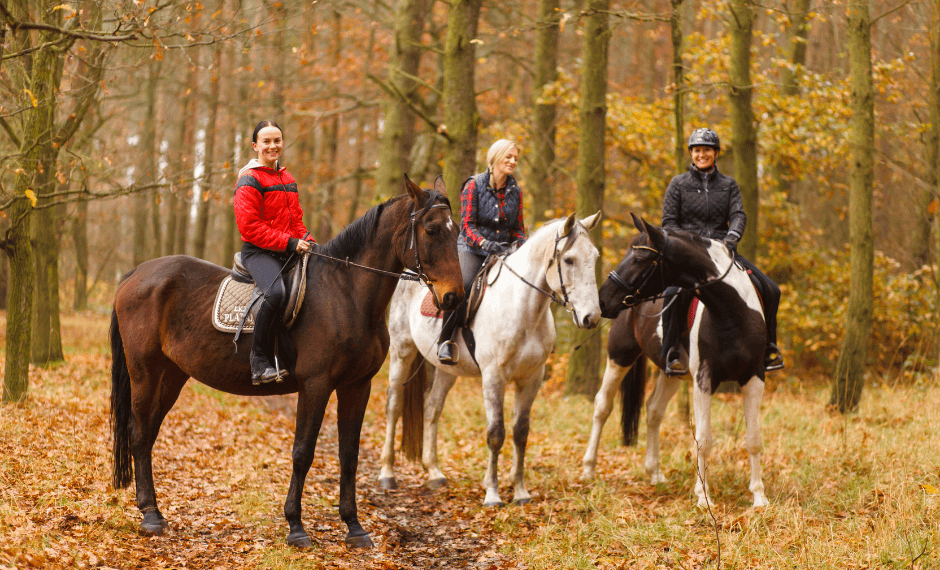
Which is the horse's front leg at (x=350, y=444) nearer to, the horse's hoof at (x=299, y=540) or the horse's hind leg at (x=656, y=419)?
the horse's hoof at (x=299, y=540)

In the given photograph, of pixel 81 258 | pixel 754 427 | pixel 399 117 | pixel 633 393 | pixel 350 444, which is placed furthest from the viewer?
pixel 81 258

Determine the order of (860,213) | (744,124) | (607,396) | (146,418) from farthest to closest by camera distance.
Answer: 1. (744,124)
2. (860,213)
3. (607,396)
4. (146,418)

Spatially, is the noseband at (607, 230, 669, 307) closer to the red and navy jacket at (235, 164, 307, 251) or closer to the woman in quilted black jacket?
the woman in quilted black jacket

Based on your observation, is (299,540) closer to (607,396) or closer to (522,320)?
(522,320)

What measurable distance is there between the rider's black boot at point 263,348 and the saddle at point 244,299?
0.13 metres

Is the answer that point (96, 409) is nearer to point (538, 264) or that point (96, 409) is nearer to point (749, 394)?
point (538, 264)

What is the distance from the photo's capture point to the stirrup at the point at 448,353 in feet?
23.2

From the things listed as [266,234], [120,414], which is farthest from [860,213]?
[120,414]

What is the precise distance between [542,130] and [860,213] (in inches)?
265

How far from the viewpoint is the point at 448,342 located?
280 inches

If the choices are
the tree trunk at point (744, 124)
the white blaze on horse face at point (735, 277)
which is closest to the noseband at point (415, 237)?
the white blaze on horse face at point (735, 277)

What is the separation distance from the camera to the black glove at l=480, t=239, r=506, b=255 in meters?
6.99

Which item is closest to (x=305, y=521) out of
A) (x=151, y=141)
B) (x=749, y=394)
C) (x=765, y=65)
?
(x=749, y=394)

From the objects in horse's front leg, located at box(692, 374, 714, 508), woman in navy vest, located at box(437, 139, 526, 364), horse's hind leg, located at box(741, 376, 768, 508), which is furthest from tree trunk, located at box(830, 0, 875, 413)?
woman in navy vest, located at box(437, 139, 526, 364)
